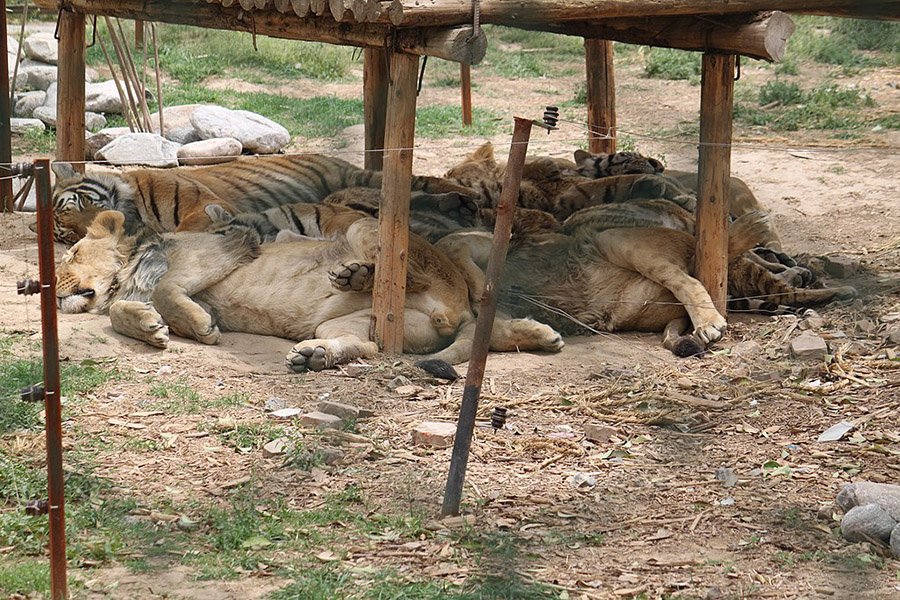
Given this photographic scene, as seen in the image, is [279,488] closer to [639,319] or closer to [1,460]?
[1,460]

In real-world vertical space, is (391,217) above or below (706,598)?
above

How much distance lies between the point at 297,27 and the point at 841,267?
3.91 meters

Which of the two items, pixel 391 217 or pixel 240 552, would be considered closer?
pixel 240 552

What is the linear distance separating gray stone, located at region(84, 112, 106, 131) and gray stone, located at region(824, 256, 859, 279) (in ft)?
28.8

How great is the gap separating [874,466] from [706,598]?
4.76ft

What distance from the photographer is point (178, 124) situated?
12648 millimetres

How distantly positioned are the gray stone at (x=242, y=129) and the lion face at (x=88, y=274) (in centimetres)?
558

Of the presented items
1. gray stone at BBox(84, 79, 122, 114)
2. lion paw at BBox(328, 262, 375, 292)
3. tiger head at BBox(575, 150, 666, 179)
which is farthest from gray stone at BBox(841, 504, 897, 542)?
gray stone at BBox(84, 79, 122, 114)

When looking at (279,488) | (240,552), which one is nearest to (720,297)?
(279,488)

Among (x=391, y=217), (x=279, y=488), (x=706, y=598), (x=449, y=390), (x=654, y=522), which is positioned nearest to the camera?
(x=706, y=598)

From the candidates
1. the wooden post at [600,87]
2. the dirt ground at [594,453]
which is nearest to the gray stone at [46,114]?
the dirt ground at [594,453]

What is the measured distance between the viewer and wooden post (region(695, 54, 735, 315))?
6375 mm

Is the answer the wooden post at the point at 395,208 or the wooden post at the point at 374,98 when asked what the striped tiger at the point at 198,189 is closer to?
the wooden post at the point at 374,98

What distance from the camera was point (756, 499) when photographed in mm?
4188
